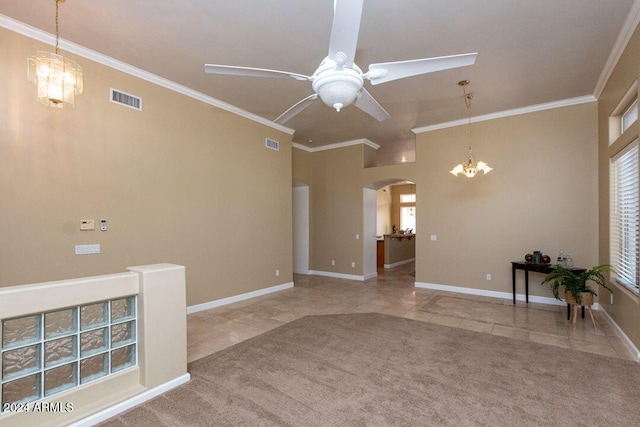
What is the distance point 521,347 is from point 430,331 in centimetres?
98

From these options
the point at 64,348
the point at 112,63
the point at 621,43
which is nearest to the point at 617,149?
the point at 621,43

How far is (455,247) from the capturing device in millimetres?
6180

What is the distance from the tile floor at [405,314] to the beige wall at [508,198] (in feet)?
2.31

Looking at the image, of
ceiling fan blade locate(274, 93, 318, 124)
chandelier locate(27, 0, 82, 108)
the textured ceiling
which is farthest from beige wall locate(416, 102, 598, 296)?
chandelier locate(27, 0, 82, 108)

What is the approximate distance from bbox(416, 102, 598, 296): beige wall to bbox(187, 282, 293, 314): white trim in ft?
9.69

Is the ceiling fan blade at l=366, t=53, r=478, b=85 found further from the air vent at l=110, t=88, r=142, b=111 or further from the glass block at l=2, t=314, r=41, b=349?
the air vent at l=110, t=88, r=142, b=111

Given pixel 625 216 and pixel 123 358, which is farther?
pixel 625 216

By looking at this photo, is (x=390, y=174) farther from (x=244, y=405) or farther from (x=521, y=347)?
(x=244, y=405)

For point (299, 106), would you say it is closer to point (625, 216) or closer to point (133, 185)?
point (133, 185)

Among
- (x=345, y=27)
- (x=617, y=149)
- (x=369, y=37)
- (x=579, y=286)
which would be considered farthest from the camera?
(x=579, y=286)

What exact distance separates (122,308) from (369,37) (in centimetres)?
345

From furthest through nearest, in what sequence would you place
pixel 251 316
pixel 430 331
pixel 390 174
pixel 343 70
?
pixel 390 174, pixel 251 316, pixel 430 331, pixel 343 70

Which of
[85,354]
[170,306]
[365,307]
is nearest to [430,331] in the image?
[365,307]

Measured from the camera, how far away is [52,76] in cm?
261
